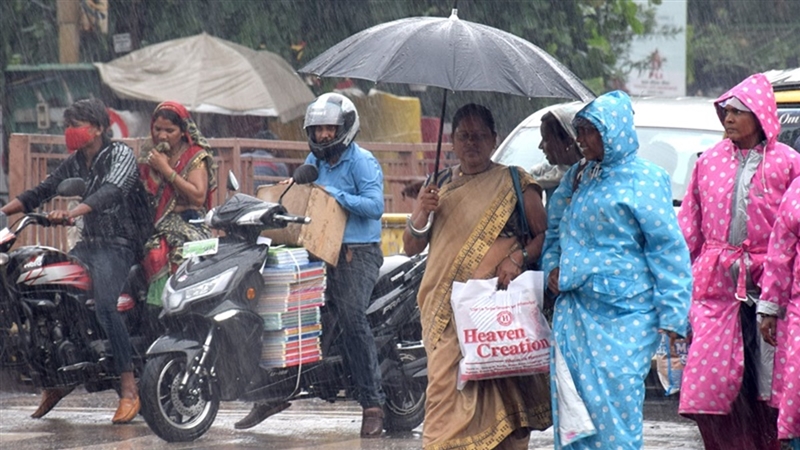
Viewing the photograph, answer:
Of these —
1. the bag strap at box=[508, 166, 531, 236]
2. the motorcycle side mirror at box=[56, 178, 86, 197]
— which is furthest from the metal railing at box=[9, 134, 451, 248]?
the bag strap at box=[508, 166, 531, 236]

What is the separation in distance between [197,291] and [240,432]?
101 cm

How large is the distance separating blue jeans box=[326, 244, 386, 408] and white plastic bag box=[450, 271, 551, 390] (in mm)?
2350

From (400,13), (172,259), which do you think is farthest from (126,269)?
(400,13)

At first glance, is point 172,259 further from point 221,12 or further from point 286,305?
point 221,12

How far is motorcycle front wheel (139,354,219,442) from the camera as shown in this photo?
768 cm

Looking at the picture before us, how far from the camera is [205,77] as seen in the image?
18578 mm

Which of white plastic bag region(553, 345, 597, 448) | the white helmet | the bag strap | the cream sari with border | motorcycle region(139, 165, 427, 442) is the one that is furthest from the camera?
the white helmet

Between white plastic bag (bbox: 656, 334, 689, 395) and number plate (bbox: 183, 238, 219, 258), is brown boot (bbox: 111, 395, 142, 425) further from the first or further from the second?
white plastic bag (bbox: 656, 334, 689, 395)

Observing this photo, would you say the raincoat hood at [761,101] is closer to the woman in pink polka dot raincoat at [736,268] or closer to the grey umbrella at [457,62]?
the woman in pink polka dot raincoat at [736,268]

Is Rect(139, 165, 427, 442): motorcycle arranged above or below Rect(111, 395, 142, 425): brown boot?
above

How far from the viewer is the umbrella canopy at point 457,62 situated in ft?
18.7

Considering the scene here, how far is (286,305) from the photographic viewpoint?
317 inches

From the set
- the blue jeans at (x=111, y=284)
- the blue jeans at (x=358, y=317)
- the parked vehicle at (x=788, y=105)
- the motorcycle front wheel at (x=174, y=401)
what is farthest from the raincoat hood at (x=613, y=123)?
the blue jeans at (x=111, y=284)

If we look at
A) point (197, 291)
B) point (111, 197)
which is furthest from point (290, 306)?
point (111, 197)
